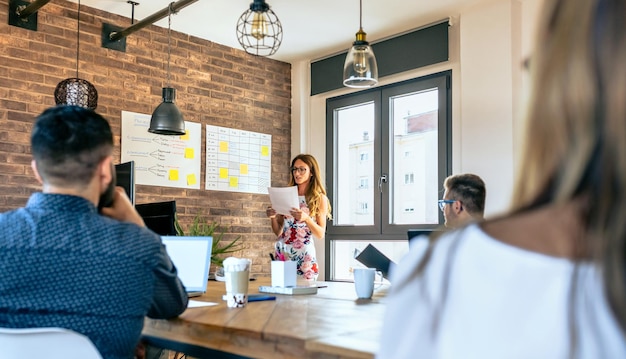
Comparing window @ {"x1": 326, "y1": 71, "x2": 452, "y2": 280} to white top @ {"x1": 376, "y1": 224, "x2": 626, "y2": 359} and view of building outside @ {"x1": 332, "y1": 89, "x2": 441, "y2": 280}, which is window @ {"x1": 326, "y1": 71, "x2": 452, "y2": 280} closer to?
view of building outside @ {"x1": 332, "y1": 89, "x2": 441, "y2": 280}

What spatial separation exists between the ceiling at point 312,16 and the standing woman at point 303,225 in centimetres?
108

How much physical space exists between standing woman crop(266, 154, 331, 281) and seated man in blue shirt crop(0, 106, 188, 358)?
2547mm

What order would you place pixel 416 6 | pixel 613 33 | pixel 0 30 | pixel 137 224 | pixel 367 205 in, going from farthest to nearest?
pixel 367 205 < pixel 416 6 < pixel 0 30 < pixel 137 224 < pixel 613 33

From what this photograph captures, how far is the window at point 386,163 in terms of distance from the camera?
15.6 ft

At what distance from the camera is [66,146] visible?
1498 millimetres

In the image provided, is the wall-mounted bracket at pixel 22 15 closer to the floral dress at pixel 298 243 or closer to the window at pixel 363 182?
the floral dress at pixel 298 243

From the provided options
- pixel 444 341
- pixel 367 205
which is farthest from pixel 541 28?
pixel 367 205

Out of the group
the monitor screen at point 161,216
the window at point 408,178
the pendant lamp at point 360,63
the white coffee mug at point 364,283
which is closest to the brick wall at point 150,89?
the window at point 408,178

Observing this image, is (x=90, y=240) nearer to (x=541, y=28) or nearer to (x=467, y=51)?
(x=541, y=28)

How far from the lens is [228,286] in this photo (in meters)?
1.99

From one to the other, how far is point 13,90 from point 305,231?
2122 mm

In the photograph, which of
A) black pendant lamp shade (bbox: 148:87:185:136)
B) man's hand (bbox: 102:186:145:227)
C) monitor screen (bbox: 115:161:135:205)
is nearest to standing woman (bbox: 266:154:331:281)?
black pendant lamp shade (bbox: 148:87:185:136)

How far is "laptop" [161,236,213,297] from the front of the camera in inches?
89.3

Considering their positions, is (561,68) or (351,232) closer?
(561,68)
